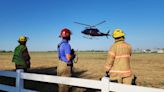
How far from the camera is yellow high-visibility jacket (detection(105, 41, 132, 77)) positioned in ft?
21.5

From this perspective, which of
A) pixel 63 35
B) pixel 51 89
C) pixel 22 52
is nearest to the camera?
pixel 63 35

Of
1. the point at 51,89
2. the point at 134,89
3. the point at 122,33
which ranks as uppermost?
the point at 122,33

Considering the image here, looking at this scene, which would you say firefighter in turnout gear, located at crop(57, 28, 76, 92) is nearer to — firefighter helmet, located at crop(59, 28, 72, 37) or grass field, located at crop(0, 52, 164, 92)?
firefighter helmet, located at crop(59, 28, 72, 37)

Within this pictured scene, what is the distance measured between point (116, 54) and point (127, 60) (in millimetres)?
263

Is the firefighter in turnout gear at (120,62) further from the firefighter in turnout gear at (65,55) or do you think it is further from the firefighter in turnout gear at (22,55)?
the firefighter in turnout gear at (22,55)

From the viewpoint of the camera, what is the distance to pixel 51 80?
21.5ft

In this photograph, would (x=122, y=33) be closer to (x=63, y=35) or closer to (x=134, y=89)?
(x=63, y=35)

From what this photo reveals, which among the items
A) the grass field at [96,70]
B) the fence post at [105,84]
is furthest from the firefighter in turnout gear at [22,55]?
the fence post at [105,84]

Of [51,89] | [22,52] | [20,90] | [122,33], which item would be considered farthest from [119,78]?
[51,89]

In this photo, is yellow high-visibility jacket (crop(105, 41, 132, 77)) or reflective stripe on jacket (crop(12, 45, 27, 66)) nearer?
yellow high-visibility jacket (crop(105, 41, 132, 77))

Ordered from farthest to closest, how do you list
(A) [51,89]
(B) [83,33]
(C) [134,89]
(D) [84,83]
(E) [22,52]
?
(B) [83,33]
(A) [51,89]
(E) [22,52]
(D) [84,83]
(C) [134,89]

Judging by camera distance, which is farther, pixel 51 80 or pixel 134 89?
pixel 51 80

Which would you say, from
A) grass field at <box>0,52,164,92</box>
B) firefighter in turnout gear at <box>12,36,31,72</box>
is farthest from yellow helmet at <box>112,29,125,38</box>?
grass field at <box>0,52,164,92</box>

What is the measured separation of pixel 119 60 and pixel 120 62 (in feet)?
0.16
